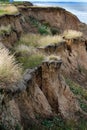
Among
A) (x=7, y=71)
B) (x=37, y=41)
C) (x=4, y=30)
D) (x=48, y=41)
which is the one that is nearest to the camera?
(x=7, y=71)

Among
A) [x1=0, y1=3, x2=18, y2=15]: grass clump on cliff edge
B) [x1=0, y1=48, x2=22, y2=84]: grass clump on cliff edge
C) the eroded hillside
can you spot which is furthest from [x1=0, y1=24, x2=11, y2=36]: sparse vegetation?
[x1=0, y1=48, x2=22, y2=84]: grass clump on cliff edge

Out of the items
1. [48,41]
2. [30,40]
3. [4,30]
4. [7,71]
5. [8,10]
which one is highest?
[7,71]

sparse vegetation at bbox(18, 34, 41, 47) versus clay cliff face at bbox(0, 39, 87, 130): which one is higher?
clay cliff face at bbox(0, 39, 87, 130)

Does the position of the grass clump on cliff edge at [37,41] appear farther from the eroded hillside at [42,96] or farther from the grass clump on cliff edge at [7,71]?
the grass clump on cliff edge at [7,71]

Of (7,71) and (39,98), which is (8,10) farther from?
(7,71)

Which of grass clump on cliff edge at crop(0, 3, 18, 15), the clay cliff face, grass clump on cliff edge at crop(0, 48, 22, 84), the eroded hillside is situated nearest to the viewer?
grass clump on cliff edge at crop(0, 48, 22, 84)

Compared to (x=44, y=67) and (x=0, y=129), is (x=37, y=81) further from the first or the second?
(x=0, y=129)

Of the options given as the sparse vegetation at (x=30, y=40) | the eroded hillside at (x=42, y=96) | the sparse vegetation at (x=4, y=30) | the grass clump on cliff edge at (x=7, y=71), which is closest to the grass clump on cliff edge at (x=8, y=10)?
the eroded hillside at (x=42, y=96)

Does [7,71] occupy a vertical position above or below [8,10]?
above

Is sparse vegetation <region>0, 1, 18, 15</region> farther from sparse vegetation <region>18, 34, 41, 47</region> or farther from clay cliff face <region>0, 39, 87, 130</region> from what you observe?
clay cliff face <region>0, 39, 87, 130</region>


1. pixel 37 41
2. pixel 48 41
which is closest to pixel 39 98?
pixel 37 41

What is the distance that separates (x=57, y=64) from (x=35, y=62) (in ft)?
2.67

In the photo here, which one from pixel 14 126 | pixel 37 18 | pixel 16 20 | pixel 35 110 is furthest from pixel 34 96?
pixel 37 18

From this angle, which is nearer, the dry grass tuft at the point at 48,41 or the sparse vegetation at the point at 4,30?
the sparse vegetation at the point at 4,30
